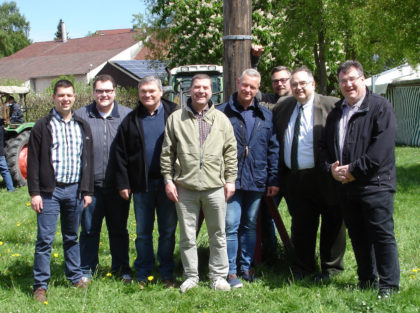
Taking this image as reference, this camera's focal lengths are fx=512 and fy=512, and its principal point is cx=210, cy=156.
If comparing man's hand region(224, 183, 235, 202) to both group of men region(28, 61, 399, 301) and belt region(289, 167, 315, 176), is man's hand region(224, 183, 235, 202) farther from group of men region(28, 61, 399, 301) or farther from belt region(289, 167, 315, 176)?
belt region(289, 167, 315, 176)

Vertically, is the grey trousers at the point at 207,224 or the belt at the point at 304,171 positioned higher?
the belt at the point at 304,171

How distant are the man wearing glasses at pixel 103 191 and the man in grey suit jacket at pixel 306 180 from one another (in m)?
1.51

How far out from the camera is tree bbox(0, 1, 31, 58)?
6488cm

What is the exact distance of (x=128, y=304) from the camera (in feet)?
14.1

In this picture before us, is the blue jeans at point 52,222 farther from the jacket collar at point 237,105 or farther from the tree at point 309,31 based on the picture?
the tree at point 309,31

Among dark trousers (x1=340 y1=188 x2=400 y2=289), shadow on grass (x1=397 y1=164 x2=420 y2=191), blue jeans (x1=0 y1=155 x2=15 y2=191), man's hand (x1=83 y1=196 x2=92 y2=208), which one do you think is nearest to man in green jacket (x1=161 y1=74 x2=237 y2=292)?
man's hand (x1=83 y1=196 x2=92 y2=208)

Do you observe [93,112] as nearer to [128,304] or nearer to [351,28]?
[128,304]

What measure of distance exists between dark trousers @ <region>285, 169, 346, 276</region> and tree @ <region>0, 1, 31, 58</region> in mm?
66398

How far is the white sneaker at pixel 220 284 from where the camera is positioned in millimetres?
4477

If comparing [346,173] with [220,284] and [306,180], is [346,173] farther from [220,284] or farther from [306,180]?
[220,284]

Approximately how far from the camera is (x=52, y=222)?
4.36 metres

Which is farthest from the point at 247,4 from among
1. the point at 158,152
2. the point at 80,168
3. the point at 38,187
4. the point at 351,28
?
the point at 351,28

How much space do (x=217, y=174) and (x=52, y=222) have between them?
1.46 meters

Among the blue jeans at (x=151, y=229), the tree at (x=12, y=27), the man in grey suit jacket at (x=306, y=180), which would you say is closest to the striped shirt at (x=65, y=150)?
the blue jeans at (x=151, y=229)
